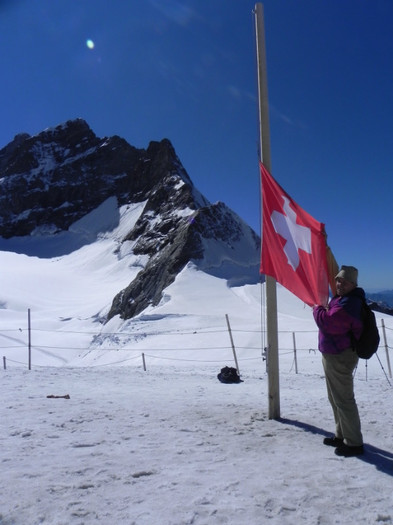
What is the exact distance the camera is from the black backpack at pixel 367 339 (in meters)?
4.05

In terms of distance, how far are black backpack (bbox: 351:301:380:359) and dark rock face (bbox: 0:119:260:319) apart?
36.8m

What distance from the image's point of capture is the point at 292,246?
215 inches

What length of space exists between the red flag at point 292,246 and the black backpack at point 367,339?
72cm

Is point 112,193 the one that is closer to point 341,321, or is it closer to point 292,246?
point 292,246

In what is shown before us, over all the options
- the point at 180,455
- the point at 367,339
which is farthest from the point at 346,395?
the point at 180,455

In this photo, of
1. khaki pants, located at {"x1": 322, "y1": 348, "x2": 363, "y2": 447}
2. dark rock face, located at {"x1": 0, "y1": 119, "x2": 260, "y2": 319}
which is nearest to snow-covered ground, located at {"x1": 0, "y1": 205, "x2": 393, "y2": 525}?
khaki pants, located at {"x1": 322, "y1": 348, "x2": 363, "y2": 447}

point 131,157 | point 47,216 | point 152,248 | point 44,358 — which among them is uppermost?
point 131,157

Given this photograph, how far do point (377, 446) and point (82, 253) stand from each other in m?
89.2

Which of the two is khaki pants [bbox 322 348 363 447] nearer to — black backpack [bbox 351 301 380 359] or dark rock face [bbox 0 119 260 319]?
black backpack [bbox 351 301 380 359]

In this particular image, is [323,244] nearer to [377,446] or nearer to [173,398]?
[377,446]

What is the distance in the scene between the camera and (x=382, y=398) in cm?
696

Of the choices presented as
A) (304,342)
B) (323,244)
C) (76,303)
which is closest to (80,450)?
(323,244)

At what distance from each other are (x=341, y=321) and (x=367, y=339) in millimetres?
302

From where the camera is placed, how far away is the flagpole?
5.69 meters
